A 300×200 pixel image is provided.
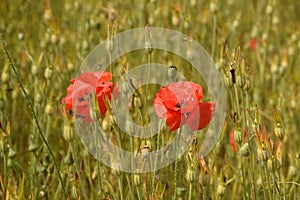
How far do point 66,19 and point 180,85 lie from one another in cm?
147

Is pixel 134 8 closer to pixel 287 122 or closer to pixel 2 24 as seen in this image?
pixel 2 24

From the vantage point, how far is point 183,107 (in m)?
0.97

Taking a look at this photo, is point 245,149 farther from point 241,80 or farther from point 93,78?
point 93,78

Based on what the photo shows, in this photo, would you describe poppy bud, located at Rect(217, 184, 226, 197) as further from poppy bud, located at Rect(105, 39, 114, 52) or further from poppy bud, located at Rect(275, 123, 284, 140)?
poppy bud, located at Rect(105, 39, 114, 52)

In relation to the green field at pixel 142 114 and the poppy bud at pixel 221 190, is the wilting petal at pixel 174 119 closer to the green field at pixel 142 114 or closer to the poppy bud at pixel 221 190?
the green field at pixel 142 114

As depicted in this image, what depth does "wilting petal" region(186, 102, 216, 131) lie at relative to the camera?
0.97 metres

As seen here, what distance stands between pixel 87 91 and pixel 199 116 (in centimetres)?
23

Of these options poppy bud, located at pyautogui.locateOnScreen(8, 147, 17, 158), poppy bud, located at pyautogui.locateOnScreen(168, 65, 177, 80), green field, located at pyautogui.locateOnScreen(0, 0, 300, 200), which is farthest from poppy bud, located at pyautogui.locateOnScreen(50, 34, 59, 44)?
poppy bud, located at pyautogui.locateOnScreen(168, 65, 177, 80)

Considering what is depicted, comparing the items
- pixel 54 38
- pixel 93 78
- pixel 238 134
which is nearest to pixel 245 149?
pixel 238 134

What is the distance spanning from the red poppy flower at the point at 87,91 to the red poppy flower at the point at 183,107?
0.11 metres

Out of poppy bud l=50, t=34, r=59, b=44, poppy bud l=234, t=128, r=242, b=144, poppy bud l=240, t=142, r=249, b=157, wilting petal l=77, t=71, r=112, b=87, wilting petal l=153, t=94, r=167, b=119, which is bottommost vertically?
poppy bud l=240, t=142, r=249, b=157

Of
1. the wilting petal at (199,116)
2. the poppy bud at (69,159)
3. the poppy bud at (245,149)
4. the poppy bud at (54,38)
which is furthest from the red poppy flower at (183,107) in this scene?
the poppy bud at (54,38)

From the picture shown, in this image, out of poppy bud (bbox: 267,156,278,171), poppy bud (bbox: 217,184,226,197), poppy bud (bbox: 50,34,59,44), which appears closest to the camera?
poppy bud (bbox: 267,156,278,171)

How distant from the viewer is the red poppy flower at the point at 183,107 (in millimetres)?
955
